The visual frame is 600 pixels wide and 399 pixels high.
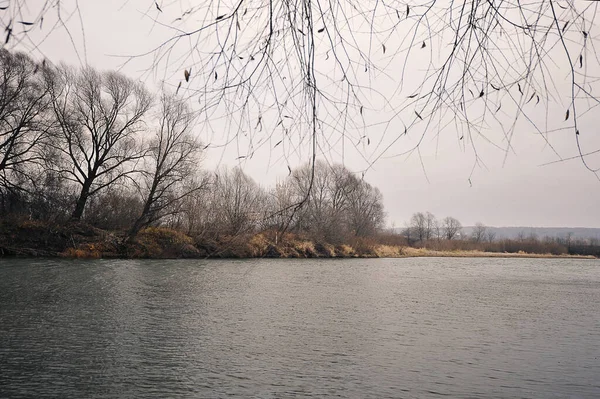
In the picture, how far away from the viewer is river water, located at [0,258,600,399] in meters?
4.65

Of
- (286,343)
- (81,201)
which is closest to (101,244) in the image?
(81,201)

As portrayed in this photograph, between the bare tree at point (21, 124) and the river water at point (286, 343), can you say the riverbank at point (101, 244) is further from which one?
the river water at point (286, 343)

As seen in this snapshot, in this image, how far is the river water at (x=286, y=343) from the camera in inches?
183

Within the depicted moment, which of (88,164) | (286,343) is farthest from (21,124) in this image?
(286,343)

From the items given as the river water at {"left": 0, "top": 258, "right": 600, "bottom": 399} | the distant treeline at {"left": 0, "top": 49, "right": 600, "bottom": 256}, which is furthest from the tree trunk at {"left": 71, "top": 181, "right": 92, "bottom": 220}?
the river water at {"left": 0, "top": 258, "right": 600, "bottom": 399}

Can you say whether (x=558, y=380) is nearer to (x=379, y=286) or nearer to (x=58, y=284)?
(x=379, y=286)

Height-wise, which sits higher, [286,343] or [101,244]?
[101,244]

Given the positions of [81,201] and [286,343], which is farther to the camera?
[81,201]

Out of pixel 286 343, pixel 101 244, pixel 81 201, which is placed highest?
pixel 81 201

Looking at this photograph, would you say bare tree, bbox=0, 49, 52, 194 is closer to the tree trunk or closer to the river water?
the tree trunk

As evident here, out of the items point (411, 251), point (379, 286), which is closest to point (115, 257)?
point (379, 286)

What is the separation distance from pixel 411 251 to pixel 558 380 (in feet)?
109

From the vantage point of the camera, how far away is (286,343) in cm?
631

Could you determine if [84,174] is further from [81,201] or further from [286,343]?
[286,343]
